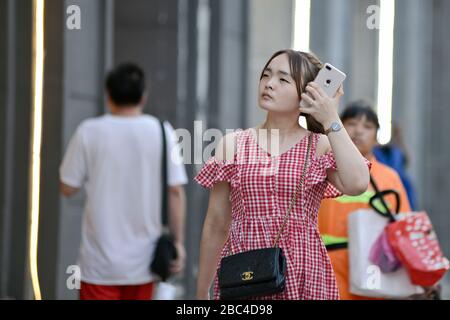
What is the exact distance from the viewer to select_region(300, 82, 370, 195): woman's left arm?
3859 mm

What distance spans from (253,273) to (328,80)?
2.25ft

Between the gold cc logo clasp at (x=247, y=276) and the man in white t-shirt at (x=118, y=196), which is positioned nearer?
the gold cc logo clasp at (x=247, y=276)

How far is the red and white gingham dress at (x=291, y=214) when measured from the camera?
3930 mm

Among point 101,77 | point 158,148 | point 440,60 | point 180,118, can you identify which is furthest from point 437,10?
point 158,148

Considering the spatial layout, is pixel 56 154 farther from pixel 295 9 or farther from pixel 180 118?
pixel 295 9

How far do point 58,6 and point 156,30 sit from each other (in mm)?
2599

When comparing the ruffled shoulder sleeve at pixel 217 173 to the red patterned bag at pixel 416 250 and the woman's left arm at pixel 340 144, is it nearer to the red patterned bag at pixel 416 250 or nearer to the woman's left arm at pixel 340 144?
the woman's left arm at pixel 340 144

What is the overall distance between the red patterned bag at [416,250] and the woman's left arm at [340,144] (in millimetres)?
1716

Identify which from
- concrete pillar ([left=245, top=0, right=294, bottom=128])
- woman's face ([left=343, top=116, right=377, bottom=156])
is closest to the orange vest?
woman's face ([left=343, top=116, right=377, bottom=156])

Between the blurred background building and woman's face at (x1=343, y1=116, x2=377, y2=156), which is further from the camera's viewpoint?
the blurred background building

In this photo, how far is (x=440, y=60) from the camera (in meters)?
19.6

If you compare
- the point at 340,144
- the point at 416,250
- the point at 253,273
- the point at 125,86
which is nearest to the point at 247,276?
the point at 253,273

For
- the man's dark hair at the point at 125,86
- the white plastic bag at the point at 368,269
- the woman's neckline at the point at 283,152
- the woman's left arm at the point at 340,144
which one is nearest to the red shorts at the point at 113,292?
the man's dark hair at the point at 125,86

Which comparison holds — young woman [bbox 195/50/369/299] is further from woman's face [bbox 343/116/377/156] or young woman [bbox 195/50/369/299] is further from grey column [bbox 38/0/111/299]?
grey column [bbox 38/0/111/299]
